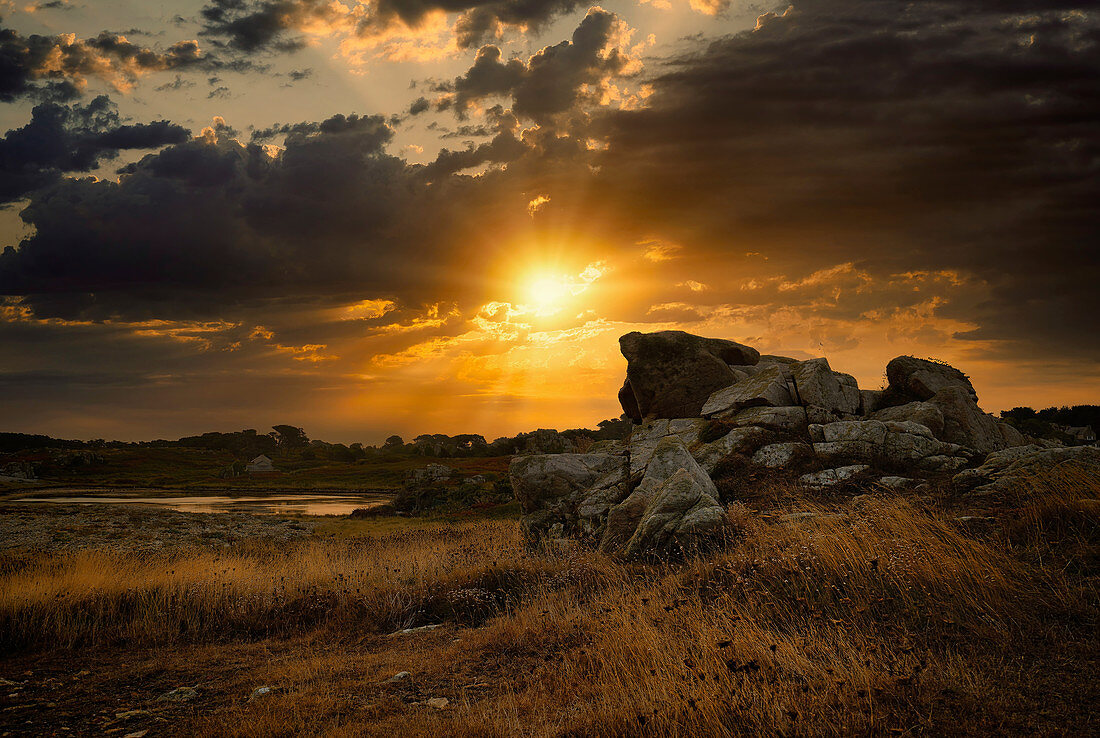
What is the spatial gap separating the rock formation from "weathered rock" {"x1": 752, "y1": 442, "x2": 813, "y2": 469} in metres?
0.04

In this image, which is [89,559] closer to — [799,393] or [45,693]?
[45,693]

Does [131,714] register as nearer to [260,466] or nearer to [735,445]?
[735,445]

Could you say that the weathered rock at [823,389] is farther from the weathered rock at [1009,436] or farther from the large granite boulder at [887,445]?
the weathered rock at [1009,436]

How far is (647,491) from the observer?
16031 mm

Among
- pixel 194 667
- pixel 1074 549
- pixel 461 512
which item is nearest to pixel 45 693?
pixel 194 667

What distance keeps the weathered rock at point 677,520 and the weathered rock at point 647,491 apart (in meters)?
0.49

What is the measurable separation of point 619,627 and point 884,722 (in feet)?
14.0

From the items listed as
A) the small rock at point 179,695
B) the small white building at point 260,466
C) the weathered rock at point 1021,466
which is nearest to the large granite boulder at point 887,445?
the weathered rock at point 1021,466

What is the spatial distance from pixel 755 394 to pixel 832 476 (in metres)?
6.23

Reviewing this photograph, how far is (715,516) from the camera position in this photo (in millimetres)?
12812

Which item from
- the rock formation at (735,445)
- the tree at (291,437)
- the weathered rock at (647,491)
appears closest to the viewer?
the rock formation at (735,445)

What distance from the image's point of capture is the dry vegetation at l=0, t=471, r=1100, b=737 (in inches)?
211

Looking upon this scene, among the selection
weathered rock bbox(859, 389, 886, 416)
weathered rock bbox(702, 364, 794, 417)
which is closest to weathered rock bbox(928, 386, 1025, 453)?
weathered rock bbox(859, 389, 886, 416)

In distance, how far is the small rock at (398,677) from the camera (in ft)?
27.6
